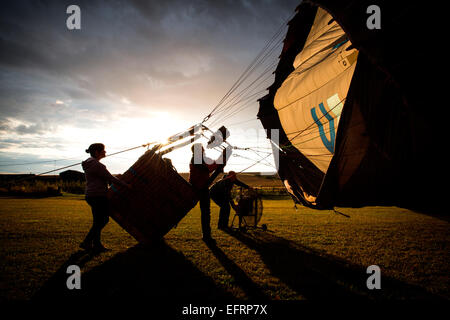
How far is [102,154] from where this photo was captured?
15.2ft

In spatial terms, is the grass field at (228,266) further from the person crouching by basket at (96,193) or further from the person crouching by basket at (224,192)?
the person crouching by basket at (224,192)

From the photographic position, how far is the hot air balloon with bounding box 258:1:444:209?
277 centimetres

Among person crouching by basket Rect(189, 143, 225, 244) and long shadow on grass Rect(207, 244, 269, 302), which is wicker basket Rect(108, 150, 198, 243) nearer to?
person crouching by basket Rect(189, 143, 225, 244)

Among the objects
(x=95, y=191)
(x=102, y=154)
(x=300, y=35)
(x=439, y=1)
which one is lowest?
(x=95, y=191)

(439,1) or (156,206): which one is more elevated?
(439,1)

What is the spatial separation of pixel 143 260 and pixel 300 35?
8.86m

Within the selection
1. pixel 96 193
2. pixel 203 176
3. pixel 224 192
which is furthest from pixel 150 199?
pixel 224 192

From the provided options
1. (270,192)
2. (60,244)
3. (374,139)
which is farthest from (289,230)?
(270,192)

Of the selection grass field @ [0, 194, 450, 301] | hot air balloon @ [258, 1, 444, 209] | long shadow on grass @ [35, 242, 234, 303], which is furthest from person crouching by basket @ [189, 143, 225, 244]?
hot air balloon @ [258, 1, 444, 209]

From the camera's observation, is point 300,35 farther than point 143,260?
Yes

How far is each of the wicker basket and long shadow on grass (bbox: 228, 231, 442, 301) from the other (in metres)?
2.03

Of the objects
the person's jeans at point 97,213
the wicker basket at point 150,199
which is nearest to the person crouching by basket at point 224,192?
the wicker basket at point 150,199

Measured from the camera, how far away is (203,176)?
5520 millimetres

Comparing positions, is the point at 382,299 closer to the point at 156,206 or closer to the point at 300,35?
the point at 156,206
